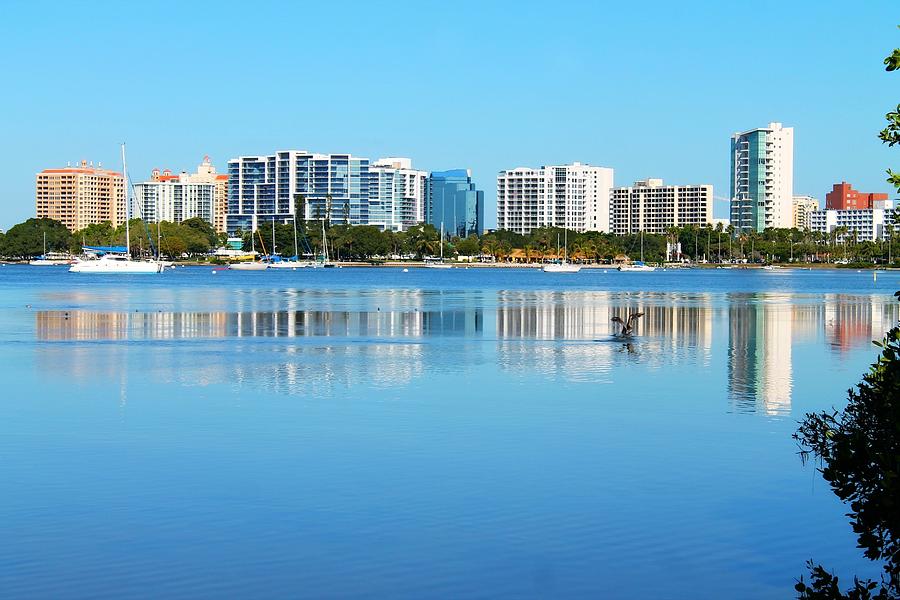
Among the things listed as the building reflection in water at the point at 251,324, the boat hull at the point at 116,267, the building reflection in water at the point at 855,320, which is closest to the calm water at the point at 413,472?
the building reflection in water at the point at 251,324

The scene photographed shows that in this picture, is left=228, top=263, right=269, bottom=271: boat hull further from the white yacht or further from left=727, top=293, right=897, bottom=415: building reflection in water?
left=727, top=293, right=897, bottom=415: building reflection in water

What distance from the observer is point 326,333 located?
4378cm

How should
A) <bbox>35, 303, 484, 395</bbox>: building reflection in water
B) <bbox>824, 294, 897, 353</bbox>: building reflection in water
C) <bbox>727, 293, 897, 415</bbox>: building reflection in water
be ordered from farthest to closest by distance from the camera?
<bbox>824, 294, 897, 353</bbox>: building reflection in water, <bbox>35, 303, 484, 395</bbox>: building reflection in water, <bbox>727, 293, 897, 415</bbox>: building reflection in water

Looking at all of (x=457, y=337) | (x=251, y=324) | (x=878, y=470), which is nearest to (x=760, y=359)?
(x=457, y=337)

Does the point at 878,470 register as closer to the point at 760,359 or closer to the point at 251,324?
the point at 760,359

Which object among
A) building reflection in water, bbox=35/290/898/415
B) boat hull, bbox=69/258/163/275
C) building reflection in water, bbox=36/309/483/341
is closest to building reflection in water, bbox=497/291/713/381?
building reflection in water, bbox=35/290/898/415

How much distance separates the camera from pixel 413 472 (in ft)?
54.5

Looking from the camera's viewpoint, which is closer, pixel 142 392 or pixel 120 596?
pixel 120 596

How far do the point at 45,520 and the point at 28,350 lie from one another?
907 inches

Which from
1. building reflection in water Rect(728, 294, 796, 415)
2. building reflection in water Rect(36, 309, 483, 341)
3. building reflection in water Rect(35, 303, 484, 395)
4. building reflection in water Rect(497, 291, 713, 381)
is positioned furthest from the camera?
building reflection in water Rect(36, 309, 483, 341)

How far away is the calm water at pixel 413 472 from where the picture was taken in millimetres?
12008

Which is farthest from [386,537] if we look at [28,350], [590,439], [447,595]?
[28,350]

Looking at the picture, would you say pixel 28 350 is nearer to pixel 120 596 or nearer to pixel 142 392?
pixel 142 392

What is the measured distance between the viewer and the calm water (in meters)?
12.0
